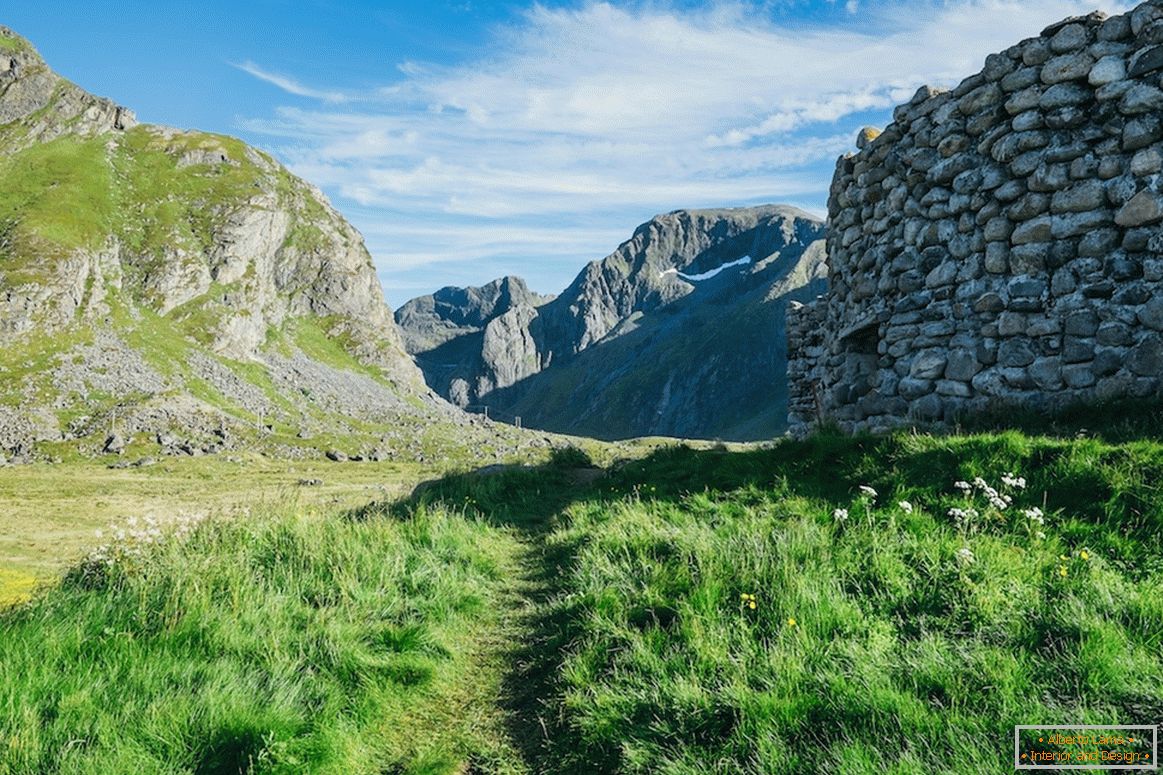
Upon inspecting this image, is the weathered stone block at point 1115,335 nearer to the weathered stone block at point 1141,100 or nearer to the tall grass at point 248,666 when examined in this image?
the weathered stone block at point 1141,100

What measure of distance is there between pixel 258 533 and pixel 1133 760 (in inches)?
323

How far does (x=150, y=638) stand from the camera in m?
4.88

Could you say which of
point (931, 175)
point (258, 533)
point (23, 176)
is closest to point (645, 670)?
point (258, 533)

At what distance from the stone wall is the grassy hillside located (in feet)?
7.31

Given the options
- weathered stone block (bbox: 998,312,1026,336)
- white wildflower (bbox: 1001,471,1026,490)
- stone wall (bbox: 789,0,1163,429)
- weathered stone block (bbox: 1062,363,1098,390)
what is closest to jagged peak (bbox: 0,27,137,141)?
stone wall (bbox: 789,0,1163,429)

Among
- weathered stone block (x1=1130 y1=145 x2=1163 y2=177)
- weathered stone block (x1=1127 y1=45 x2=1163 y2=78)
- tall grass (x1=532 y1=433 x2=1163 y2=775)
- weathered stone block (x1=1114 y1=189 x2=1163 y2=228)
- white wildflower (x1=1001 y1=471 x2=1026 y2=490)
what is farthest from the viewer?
weathered stone block (x1=1127 y1=45 x2=1163 y2=78)

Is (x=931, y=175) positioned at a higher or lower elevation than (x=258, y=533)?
higher

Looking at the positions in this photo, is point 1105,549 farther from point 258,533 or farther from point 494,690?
point 258,533

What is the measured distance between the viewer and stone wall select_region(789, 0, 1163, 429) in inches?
322

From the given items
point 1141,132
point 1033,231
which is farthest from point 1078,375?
point 1141,132

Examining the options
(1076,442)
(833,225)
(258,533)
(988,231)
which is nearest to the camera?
(1076,442)

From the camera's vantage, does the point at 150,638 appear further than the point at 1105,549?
No

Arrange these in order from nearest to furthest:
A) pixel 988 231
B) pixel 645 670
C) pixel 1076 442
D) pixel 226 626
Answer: pixel 645 670, pixel 226 626, pixel 1076 442, pixel 988 231

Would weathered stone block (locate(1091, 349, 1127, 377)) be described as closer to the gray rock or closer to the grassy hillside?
the gray rock
